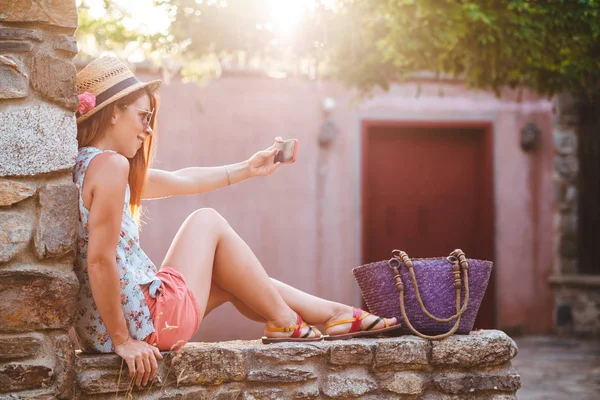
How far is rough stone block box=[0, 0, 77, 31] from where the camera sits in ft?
7.53

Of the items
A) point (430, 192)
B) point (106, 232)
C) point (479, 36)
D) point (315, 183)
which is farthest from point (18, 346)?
point (430, 192)

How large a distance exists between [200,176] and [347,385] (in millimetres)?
1026

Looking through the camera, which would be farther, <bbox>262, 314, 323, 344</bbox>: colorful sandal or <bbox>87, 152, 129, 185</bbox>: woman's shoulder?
<bbox>262, 314, 323, 344</bbox>: colorful sandal

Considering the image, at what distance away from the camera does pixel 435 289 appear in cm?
286

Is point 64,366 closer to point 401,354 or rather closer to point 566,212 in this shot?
point 401,354

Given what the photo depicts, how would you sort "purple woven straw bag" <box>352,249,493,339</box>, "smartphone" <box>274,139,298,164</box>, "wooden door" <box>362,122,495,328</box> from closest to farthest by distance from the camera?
1. "purple woven straw bag" <box>352,249,493,339</box>
2. "smartphone" <box>274,139,298,164</box>
3. "wooden door" <box>362,122,495,328</box>

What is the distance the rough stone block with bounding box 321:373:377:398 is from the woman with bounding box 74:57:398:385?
0.20 m

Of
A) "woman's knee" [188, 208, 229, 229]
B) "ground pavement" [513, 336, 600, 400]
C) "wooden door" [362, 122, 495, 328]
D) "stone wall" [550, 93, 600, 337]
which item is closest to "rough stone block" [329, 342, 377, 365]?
"woman's knee" [188, 208, 229, 229]

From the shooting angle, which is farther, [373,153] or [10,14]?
[373,153]

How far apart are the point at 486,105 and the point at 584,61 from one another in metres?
2.97

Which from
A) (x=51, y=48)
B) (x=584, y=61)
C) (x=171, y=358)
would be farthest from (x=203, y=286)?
(x=584, y=61)

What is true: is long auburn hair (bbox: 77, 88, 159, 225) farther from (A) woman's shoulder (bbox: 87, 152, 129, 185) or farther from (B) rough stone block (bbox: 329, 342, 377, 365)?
(B) rough stone block (bbox: 329, 342, 377, 365)

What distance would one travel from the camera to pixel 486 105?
7.80 metres

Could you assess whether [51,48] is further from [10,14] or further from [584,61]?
[584,61]
